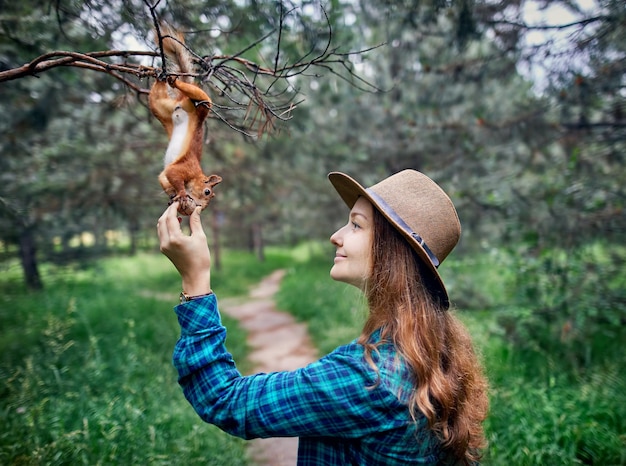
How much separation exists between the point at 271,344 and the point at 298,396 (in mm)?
4950

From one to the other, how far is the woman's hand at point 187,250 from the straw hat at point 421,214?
1.75 ft

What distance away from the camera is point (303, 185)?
9.87 metres

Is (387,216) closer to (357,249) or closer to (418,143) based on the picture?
(357,249)

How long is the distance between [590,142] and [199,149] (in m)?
4.25

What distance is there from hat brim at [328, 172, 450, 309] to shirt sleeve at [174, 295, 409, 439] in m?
0.38

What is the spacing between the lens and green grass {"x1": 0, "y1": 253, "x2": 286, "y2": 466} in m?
2.45

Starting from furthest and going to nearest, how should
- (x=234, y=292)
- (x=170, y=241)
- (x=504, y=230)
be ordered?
(x=234, y=292) → (x=504, y=230) → (x=170, y=241)

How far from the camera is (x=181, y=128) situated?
1.24 meters

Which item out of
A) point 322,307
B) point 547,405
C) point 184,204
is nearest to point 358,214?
point 184,204

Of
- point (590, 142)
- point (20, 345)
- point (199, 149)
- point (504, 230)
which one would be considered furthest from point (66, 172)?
point (590, 142)

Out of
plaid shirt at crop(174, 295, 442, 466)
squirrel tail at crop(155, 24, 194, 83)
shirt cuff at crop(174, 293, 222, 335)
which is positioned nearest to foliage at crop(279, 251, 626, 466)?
plaid shirt at crop(174, 295, 442, 466)

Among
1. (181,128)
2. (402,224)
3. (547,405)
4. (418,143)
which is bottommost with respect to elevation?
(547,405)

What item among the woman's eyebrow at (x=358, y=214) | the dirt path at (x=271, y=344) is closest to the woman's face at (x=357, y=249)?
the woman's eyebrow at (x=358, y=214)

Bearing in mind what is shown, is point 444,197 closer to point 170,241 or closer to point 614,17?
point 170,241
